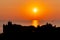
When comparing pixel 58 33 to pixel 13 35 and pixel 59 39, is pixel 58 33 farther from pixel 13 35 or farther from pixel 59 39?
pixel 13 35

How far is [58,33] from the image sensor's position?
58031 millimetres

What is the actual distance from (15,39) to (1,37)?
1150 centimetres

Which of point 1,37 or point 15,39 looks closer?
point 15,39

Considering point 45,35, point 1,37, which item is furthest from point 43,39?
point 1,37

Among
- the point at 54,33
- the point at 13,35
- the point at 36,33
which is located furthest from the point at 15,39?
the point at 54,33

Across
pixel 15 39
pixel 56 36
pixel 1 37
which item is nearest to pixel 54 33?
pixel 56 36

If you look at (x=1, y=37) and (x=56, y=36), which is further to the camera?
(x=1, y=37)

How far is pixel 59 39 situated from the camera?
188 ft

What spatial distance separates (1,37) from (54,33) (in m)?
18.2

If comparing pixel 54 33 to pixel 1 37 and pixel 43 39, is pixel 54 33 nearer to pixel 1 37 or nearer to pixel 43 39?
pixel 43 39

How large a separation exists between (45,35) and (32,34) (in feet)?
10.6

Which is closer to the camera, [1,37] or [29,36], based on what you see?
[29,36]

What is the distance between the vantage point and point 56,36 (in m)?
57.8

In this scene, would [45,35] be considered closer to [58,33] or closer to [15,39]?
[58,33]
